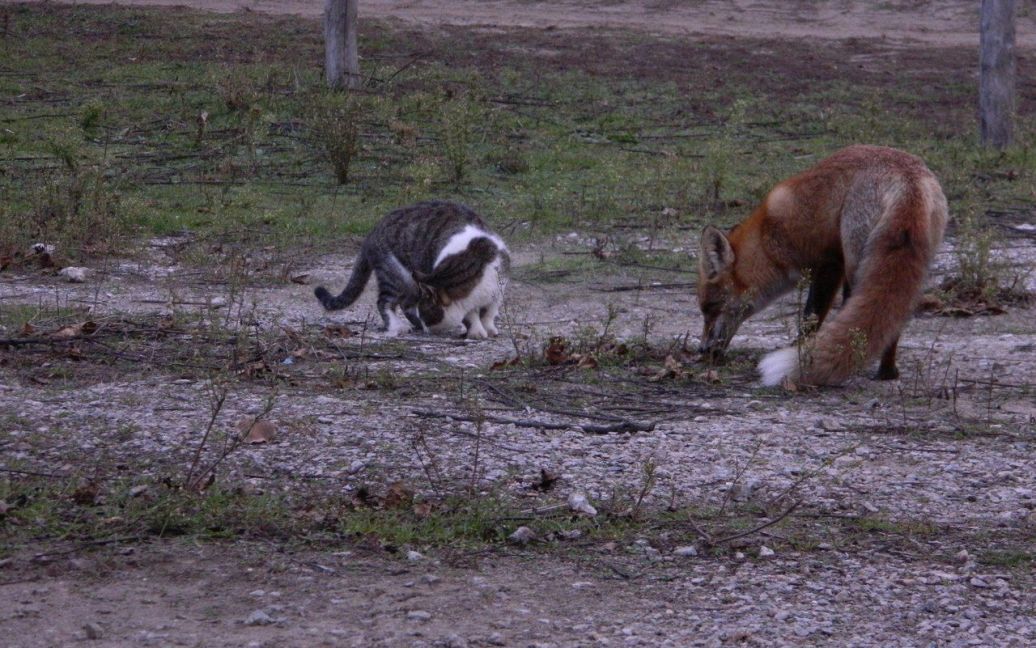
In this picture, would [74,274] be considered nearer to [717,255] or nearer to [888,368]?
[717,255]

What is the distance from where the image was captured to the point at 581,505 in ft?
17.2

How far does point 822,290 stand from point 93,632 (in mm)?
5151

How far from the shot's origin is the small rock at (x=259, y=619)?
167 inches

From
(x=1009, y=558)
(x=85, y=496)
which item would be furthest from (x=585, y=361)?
(x=85, y=496)

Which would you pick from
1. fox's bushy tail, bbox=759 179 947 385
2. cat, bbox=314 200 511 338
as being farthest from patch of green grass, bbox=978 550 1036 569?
cat, bbox=314 200 511 338

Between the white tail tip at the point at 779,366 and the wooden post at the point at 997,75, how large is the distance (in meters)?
10.0

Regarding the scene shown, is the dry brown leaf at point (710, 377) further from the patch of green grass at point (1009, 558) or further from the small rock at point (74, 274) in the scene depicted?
the small rock at point (74, 274)

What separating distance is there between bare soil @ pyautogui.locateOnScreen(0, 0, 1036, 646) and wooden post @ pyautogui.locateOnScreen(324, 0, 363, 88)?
8.39 m

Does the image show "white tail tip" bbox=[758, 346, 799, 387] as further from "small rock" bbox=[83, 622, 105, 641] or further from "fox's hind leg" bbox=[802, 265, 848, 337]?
"small rock" bbox=[83, 622, 105, 641]

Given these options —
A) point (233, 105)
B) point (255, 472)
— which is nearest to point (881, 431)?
point (255, 472)

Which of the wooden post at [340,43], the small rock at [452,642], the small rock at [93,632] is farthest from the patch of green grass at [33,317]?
the wooden post at [340,43]

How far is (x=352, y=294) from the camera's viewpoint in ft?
30.1

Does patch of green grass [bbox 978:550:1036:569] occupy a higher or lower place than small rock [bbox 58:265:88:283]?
higher

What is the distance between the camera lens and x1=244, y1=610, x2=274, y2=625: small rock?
425cm
